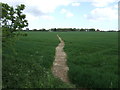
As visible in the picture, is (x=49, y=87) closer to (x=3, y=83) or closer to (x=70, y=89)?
(x=70, y=89)

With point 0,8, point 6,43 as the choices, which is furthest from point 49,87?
point 0,8

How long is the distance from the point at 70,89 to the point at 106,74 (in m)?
2.42

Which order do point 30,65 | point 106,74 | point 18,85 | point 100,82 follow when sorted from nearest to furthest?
point 18,85 < point 100,82 < point 106,74 < point 30,65

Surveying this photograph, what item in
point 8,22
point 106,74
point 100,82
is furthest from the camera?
point 106,74

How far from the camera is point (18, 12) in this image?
277 inches

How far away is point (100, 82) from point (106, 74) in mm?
1130

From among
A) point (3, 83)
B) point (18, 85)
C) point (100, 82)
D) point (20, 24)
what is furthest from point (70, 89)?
point (20, 24)

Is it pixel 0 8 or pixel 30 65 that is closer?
pixel 0 8

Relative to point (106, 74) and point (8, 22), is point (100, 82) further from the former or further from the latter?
point (8, 22)

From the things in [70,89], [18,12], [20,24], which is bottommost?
[70,89]

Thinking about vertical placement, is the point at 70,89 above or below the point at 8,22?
below

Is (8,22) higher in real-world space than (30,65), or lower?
higher

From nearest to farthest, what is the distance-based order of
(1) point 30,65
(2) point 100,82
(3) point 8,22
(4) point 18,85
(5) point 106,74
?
(3) point 8,22
(4) point 18,85
(2) point 100,82
(5) point 106,74
(1) point 30,65

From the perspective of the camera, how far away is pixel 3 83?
7641mm
